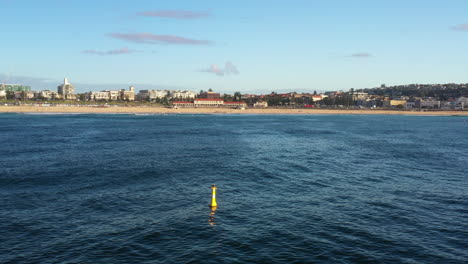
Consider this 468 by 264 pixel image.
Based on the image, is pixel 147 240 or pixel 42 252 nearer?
pixel 42 252

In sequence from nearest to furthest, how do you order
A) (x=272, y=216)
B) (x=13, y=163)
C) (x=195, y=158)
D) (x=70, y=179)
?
1. (x=272, y=216)
2. (x=70, y=179)
3. (x=13, y=163)
4. (x=195, y=158)

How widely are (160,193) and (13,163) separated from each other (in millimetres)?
19253

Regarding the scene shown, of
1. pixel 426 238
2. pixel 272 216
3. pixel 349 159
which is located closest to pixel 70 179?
pixel 272 216

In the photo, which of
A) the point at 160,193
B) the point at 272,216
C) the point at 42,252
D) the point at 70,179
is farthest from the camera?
the point at 70,179

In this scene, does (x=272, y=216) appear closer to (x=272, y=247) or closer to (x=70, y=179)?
(x=272, y=247)

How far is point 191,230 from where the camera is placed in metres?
18.7

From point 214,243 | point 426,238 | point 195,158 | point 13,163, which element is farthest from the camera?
point 195,158

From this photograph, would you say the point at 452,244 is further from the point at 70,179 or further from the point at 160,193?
the point at 70,179

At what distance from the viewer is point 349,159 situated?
43281mm

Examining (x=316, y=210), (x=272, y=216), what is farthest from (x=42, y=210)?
(x=316, y=210)

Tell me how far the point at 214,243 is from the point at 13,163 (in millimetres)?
27955

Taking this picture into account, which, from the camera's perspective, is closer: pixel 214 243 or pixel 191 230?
pixel 214 243

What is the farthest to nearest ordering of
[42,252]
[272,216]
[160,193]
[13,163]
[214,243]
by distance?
[13,163]
[160,193]
[272,216]
[214,243]
[42,252]

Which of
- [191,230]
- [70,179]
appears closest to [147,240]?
[191,230]
